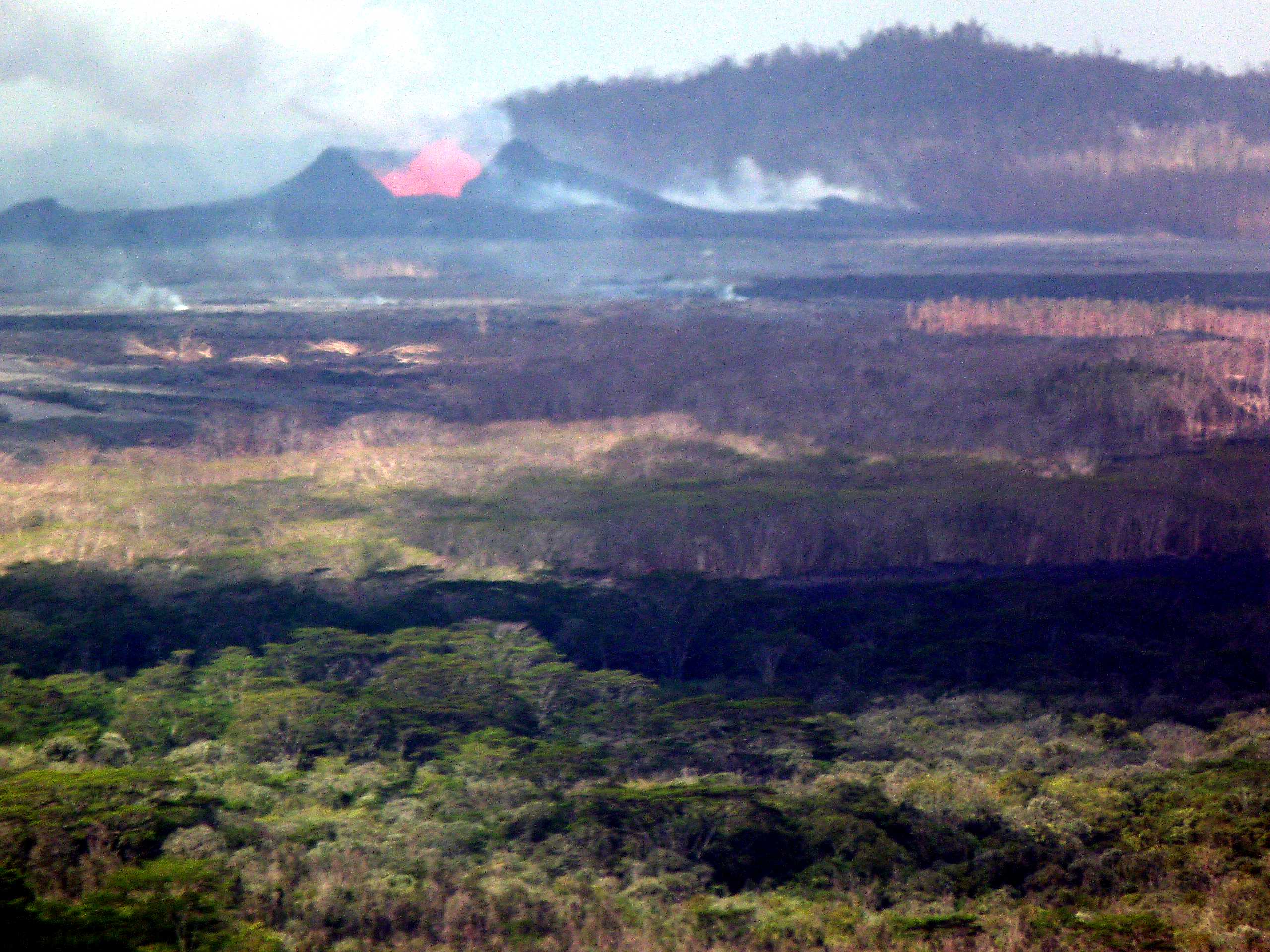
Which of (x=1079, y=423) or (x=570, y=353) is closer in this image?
(x=1079, y=423)

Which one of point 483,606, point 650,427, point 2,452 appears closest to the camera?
point 483,606

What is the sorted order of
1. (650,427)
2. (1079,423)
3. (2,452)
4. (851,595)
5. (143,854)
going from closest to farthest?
(143,854), (851,595), (2,452), (650,427), (1079,423)

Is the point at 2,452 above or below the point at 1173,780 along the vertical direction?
above

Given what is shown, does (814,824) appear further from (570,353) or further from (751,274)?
(751,274)

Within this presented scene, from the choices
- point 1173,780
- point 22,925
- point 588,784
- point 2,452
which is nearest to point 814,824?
point 588,784

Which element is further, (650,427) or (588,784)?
(650,427)

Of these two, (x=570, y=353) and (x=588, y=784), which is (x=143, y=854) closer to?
(x=588, y=784)

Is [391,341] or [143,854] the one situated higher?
[391,341]

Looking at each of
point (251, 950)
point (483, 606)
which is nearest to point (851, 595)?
point (483, 606)

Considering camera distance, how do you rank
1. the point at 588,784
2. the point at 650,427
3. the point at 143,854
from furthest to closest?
the point at 650,427, the point at 588,784, the point at 143,854
